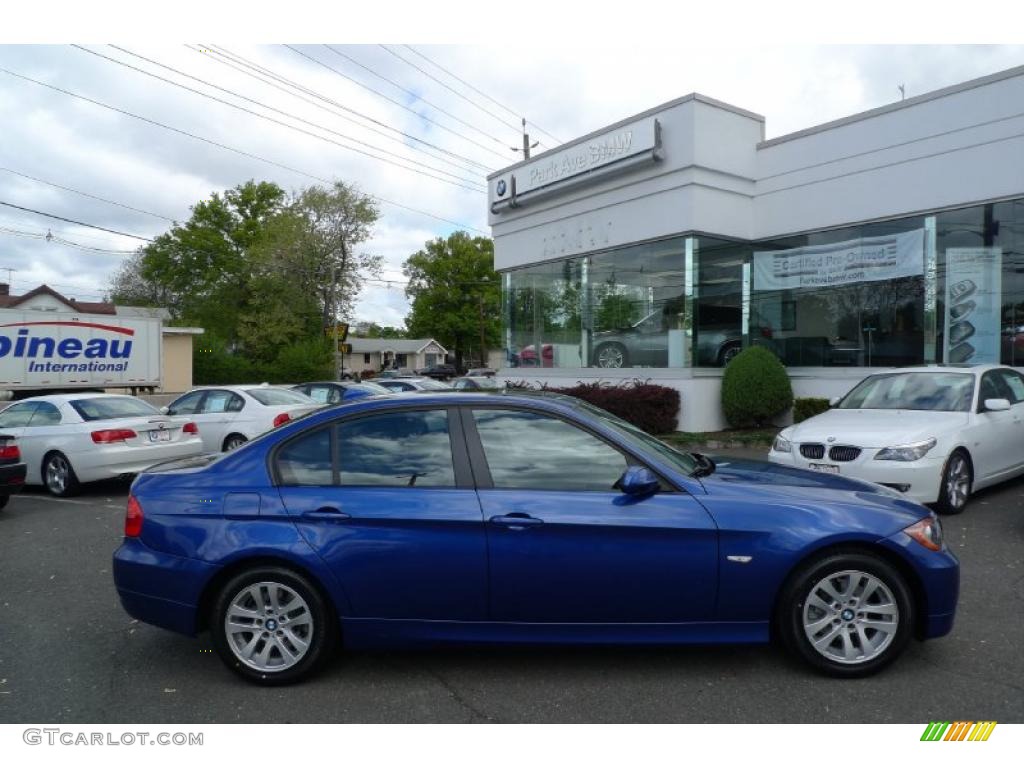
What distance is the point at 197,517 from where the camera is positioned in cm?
390

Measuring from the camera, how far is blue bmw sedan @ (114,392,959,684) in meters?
3.68

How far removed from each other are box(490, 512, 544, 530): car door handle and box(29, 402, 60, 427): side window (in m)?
8.74

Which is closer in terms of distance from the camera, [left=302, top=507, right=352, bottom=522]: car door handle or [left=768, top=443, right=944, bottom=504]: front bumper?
[left=302, top=507, right=352, bottom=522]: car door handle

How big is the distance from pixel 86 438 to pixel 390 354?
238ft

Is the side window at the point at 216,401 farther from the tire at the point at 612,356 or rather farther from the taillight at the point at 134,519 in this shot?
the taillight at the point at 134,519

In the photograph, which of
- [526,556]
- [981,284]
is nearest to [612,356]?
[981,284]

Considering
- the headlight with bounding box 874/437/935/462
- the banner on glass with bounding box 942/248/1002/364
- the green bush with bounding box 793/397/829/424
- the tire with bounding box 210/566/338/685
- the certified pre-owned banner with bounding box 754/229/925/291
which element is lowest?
the tire with bounding box 210/566/338/685

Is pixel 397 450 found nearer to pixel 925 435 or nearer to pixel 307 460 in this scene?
pixel 307 460

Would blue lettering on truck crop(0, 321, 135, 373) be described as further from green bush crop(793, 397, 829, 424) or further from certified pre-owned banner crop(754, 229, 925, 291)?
green bush crop(793, 397, 829, 424)

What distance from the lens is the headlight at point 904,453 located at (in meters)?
6.88

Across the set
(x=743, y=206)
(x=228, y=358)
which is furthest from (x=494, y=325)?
(x=743, y=206)

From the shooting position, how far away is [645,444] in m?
4.14

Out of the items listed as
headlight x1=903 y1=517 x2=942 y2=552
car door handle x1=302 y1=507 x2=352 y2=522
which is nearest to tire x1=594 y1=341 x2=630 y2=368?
headlight x1=903 y1=517 x2=942 y2=552

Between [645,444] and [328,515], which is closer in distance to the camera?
[328,515]
